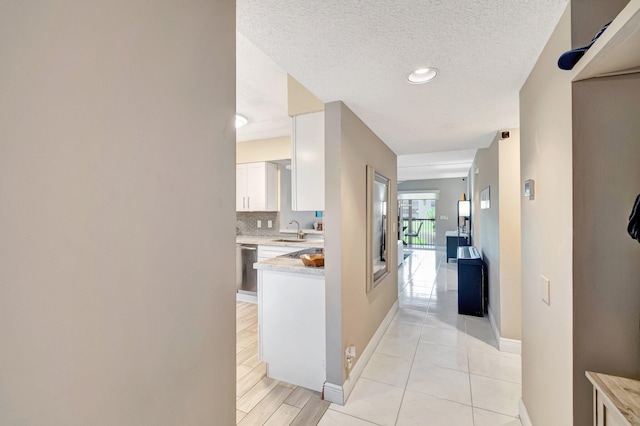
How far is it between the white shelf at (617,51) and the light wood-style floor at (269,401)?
7.85 ft

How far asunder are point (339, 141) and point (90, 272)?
5.90 feet

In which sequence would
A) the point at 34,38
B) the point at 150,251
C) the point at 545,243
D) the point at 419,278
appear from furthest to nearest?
1. the point at 419,278
2. the point at 545,243
3. the point at 150,251
4. the point at 34,38

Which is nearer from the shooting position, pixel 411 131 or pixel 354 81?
pixel 354 81

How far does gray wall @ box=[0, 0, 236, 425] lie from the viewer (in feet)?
1.74

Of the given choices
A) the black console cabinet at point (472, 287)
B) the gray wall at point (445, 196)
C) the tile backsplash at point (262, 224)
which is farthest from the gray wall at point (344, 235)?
the gray wall at point (445, 196)

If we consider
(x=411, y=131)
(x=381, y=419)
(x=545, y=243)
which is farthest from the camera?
(x=411, y=131)

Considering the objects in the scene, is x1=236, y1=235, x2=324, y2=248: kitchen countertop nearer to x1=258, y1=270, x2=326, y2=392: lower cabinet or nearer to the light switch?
x1=258, y1=270, x2=326, y2=392: lower cabinet

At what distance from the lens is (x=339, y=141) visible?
2166mm

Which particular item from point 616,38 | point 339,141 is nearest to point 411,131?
point 339,141

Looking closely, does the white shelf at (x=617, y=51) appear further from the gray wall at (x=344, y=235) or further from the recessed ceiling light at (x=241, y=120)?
the recessed ceiling light at (x=241, y=120)

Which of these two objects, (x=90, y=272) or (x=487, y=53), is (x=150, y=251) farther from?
(x=487, y=53)

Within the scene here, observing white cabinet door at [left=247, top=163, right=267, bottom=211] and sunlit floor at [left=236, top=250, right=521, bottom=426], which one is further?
white cabinet door at [left=247, top=163, right=267, bottom=211]

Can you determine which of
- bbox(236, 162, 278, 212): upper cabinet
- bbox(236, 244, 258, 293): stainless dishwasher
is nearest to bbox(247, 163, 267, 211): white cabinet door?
bbox(236, 162, 278, 212): upper cabinet

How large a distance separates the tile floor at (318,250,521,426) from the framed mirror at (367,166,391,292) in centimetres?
75
